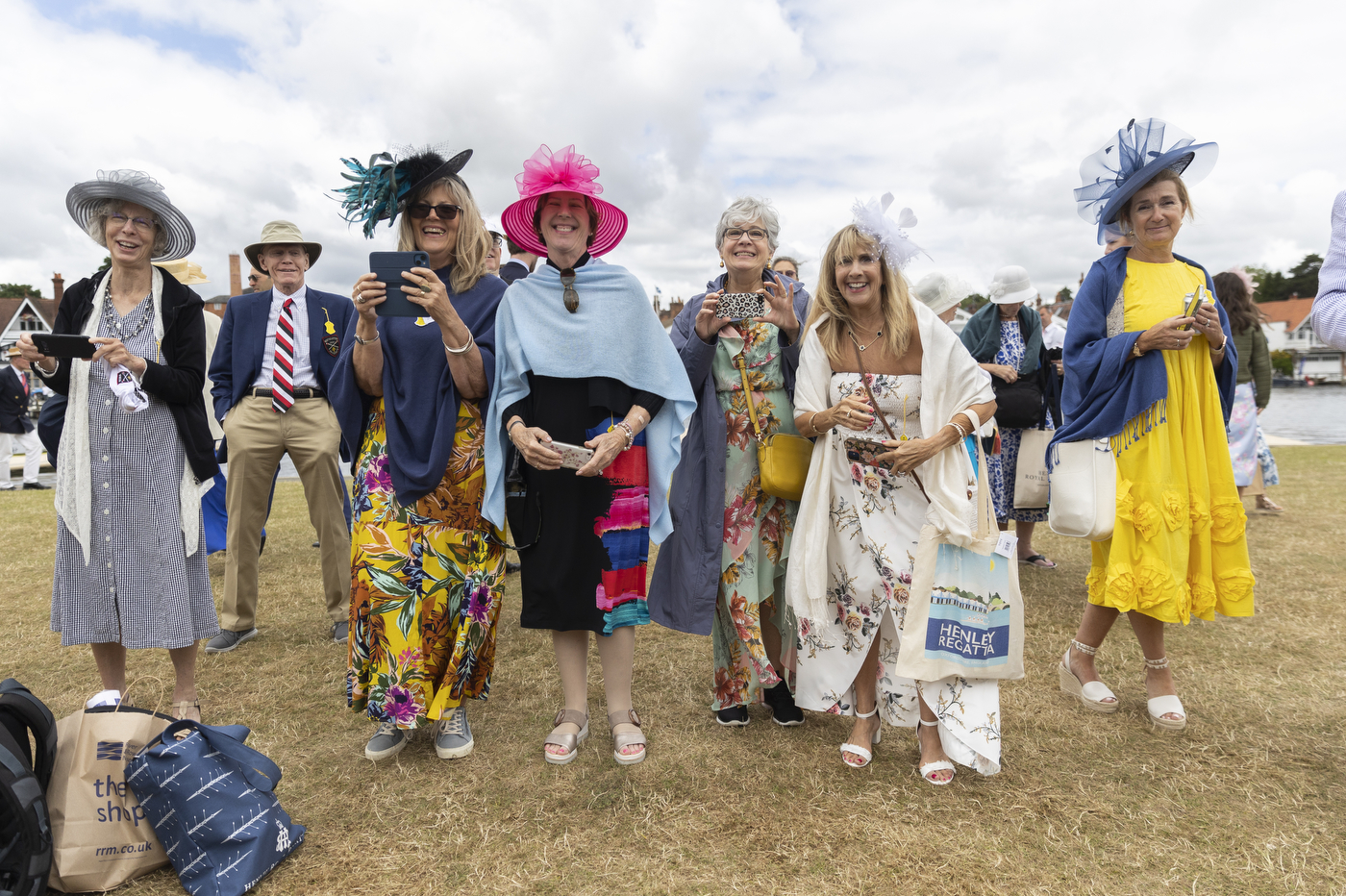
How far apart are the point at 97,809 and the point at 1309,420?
93.2ft

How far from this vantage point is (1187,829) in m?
2.42

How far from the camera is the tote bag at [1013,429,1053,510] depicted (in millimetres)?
5070

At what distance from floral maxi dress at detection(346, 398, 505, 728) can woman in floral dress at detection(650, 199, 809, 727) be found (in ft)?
2.51

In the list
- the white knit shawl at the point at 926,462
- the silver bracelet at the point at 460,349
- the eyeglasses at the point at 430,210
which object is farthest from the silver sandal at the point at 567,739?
the eyeglasses at the point at 430,210

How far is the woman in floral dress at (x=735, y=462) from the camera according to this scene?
307 centimetres

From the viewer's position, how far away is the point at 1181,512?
3.11 meters

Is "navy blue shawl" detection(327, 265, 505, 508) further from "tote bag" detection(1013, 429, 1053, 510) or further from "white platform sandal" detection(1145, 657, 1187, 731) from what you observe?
"tote bag" detection(1013, 429, 1053, 510)

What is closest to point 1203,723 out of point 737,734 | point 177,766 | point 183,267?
point 737,734

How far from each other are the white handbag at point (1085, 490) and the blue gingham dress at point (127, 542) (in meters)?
3.68

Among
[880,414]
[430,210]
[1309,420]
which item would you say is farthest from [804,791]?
[1309,420]

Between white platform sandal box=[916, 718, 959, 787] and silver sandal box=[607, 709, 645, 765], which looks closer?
white platform sandal box=[916, 718, 959, 787]

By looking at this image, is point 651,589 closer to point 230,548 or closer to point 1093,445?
point 1093,445

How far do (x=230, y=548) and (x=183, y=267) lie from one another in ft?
7.75

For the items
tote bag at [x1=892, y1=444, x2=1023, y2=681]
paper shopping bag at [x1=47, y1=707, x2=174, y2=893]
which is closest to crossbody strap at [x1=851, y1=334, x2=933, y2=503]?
tote bag at [x1=892, y1=444, x2=1023, y2=681]
